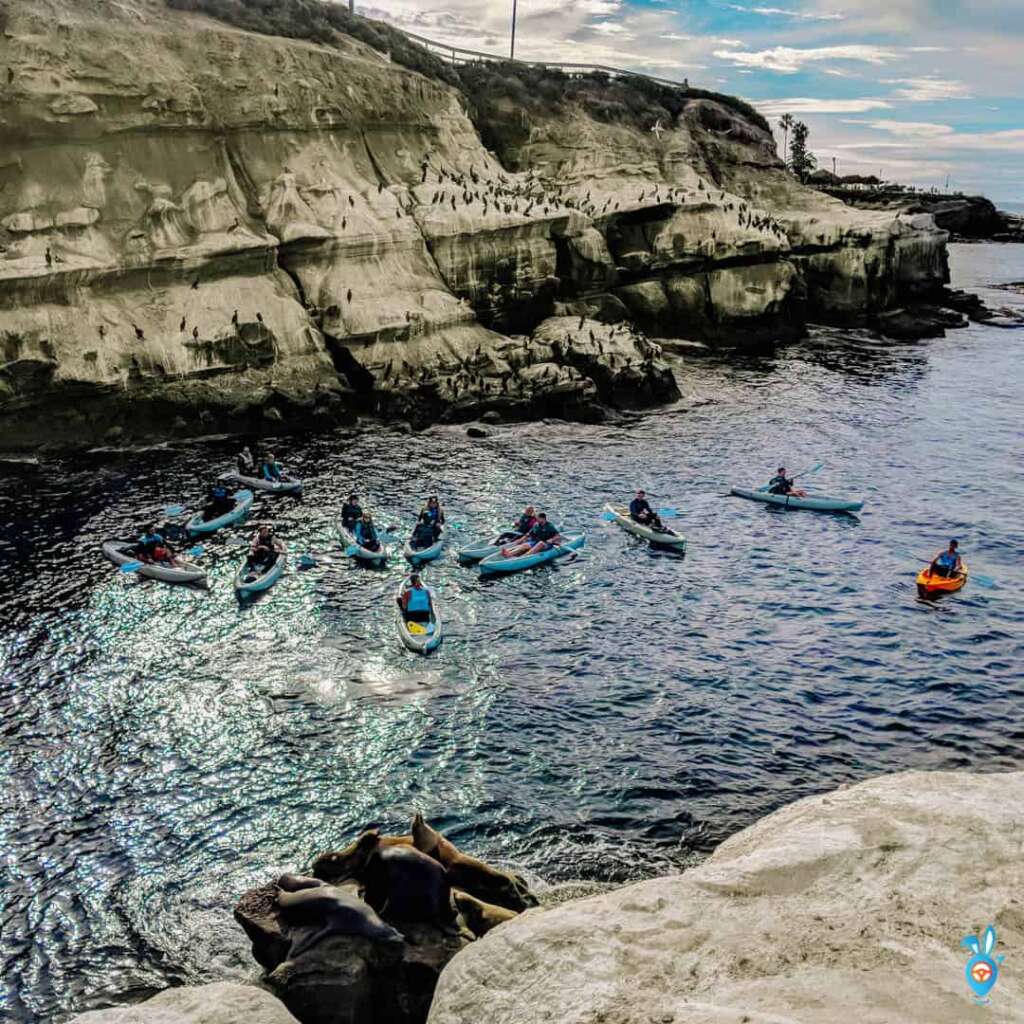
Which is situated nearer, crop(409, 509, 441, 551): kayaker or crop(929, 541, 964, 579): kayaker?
crop(929, 541, 964, 579): kayaker

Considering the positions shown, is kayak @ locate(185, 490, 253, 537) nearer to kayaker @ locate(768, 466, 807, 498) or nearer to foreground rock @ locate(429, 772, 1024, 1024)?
kayaker @ locate(768, 466, 807, 498)

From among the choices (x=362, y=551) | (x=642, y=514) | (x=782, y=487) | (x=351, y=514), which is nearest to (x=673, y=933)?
(x=362, y=551)

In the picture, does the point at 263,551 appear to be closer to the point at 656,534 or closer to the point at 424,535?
the point at 424,535

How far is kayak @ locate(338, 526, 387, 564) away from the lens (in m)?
35.5

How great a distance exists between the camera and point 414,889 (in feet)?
51.4

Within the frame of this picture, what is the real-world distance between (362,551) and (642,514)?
444 inches

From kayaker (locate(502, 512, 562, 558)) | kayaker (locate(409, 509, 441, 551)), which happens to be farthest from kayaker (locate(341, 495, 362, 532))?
kayaker (locate(502, 512, 562, 558))

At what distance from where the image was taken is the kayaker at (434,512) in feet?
123

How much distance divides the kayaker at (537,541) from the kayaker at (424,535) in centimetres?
278

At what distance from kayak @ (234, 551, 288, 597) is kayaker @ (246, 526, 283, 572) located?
140mm

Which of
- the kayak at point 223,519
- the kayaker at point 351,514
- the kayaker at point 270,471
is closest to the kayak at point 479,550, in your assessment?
the kayaker at point 351,514

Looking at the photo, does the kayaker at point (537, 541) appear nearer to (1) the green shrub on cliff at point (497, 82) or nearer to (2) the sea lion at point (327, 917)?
(2) the sea lion at point (327, 917)

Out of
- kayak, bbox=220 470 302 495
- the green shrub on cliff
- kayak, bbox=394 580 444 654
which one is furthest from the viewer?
the green shrub on cliff

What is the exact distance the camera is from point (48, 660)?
28062 mm
